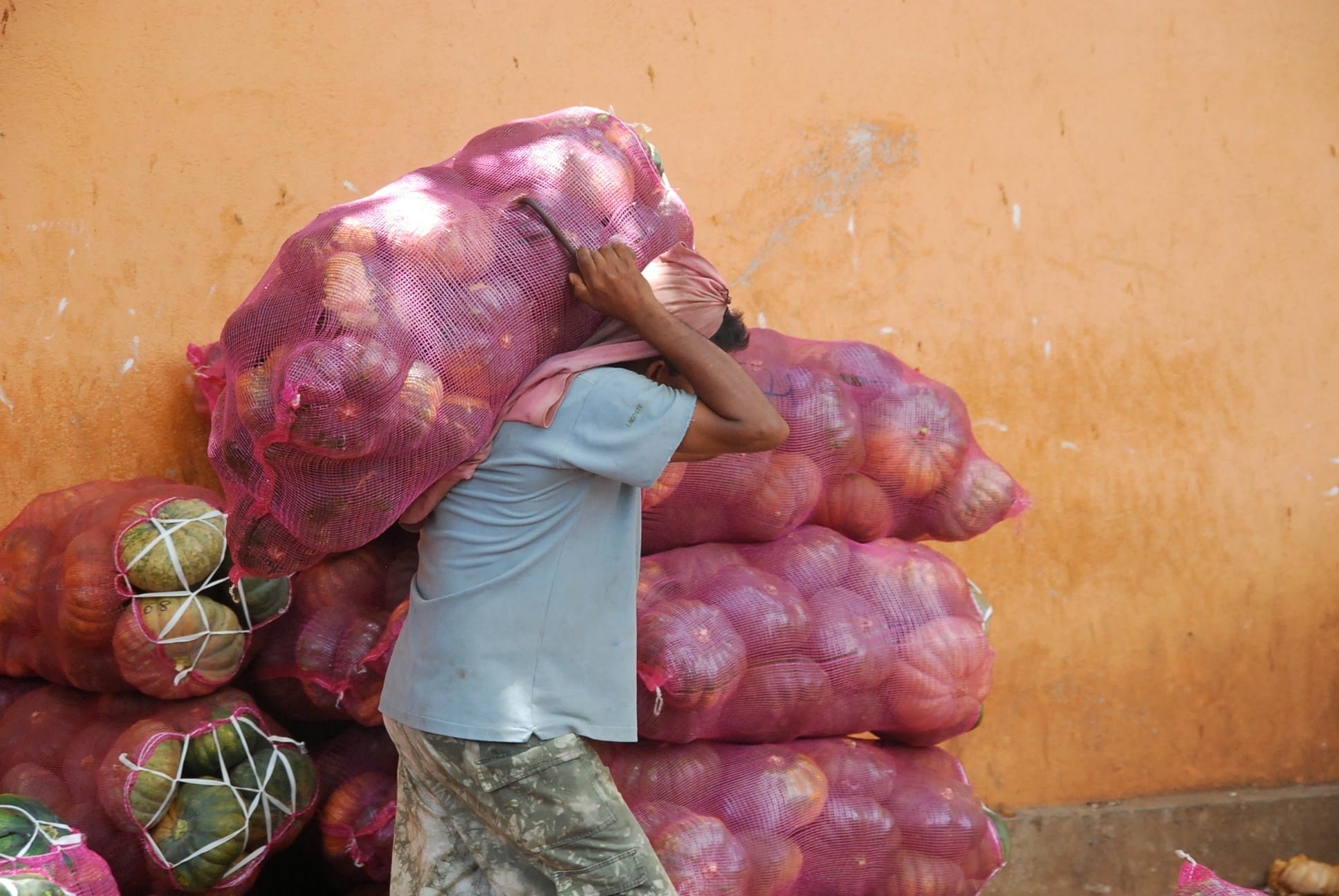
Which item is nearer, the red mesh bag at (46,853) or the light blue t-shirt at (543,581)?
the light blue t-shirt at (543,581)

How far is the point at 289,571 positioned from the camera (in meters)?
2.49

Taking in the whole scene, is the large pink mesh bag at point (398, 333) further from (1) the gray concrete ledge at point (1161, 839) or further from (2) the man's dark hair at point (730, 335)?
(1) the gray concrete ledge at point (1161, 839)

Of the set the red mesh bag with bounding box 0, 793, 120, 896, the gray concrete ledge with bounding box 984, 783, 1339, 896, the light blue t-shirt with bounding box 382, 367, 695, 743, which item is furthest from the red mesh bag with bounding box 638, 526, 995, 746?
the gray concrete ledge with bounding box 984, 783, 1339, 896

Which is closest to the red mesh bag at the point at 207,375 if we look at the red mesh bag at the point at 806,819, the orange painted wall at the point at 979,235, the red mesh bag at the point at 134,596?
the orange painted wall at the point at 979,235

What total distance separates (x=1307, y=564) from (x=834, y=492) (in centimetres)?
278

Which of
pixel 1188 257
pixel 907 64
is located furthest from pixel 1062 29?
pixel 1188 257

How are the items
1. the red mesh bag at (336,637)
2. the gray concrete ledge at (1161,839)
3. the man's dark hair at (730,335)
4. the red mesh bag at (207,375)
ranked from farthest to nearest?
the gray concrete ledge at (1161,839) < the red mesh bag at (207,375) < the red mesh bag at (336,637) < the man's dark hair at (730,335)

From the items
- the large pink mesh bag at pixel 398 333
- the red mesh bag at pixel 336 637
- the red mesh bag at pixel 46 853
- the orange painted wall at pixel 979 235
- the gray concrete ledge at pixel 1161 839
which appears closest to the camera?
the large pink mesh bag at pixel 398 333

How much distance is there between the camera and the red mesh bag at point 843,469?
3.03 m

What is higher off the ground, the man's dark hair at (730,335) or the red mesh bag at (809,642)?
the man's dark hair at (730,335)

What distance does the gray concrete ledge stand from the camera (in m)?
4.54

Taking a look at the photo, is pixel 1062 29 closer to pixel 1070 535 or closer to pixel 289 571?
pixel 1070 535

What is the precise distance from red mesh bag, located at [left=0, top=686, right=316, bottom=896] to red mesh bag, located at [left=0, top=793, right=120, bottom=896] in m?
0.19

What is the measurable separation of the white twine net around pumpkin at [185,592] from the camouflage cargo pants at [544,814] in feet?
2.13
